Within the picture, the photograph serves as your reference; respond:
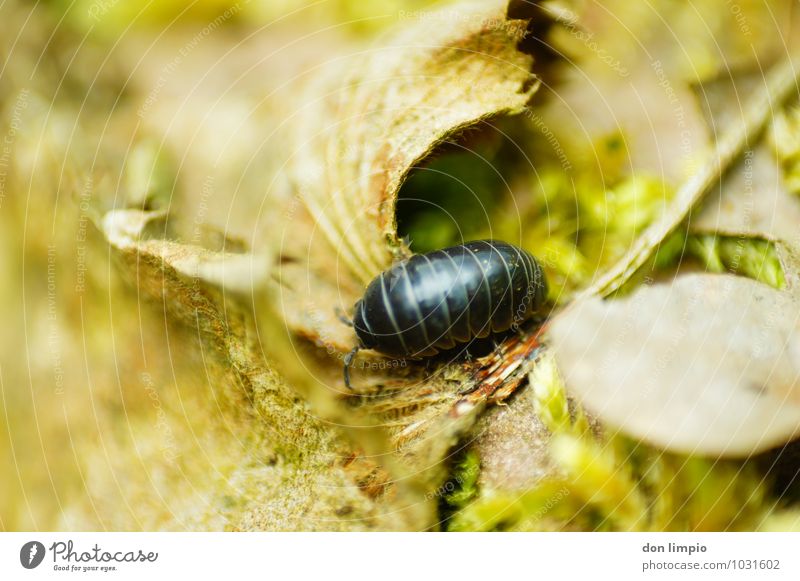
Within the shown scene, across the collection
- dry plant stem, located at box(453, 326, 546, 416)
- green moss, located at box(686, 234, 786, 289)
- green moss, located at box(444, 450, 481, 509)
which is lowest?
green moss, located at box(444, 450, 481, 509)

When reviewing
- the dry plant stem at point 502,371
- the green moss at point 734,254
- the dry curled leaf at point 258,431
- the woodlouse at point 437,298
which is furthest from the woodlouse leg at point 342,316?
the green moss at point 734,254

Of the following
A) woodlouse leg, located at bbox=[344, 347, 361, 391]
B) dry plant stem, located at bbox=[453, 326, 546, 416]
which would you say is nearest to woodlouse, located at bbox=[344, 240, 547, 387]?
woodlouse leg, located at bbox=[344, 347, 361, 391]

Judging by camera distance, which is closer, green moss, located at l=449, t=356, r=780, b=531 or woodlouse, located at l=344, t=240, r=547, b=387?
green moss, located at l=449, t=356, r=780, b=531

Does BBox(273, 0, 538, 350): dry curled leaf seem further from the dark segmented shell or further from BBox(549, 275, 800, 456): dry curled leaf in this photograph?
BBox(549, 275, 800, 456): dry curled leaf

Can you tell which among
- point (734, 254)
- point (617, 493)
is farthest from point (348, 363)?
point (734, 254)

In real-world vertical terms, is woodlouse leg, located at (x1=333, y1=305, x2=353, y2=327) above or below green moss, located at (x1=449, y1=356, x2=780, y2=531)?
above

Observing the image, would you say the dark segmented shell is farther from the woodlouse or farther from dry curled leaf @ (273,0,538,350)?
dry curled leaf @ (273,0,538,350)
